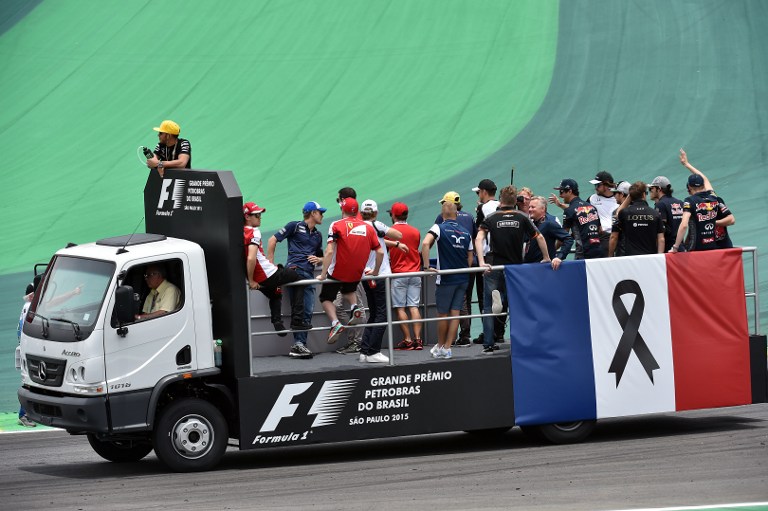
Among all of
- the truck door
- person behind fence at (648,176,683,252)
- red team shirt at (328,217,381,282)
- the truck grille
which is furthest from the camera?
person behind fence at (648,176,683,252)

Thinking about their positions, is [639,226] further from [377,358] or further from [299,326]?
[299,326]

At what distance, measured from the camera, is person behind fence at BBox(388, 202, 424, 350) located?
12859mm

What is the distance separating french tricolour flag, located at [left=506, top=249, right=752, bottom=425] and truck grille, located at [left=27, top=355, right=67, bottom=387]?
14.4 feet

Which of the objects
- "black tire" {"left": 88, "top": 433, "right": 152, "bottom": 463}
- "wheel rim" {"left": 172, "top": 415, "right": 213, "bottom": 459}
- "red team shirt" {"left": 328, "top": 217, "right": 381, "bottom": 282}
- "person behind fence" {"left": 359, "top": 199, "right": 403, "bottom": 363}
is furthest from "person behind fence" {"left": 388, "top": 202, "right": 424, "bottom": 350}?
"black tire" {"left": 88, "top": 433, "right": 152, "bottom": 463}

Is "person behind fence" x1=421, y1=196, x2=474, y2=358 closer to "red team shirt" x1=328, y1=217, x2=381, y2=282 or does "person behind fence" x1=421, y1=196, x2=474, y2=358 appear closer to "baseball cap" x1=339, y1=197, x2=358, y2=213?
"red team shirt" x1=328, y1=217, x2=381, y2=282

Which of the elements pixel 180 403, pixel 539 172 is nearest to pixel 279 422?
pixel 180 403

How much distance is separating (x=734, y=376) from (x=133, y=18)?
20.9 meters

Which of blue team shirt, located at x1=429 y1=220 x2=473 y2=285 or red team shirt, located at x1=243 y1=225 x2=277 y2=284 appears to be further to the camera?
blue team shirt, located at x1=429 y1=220 x2=473 y2=285

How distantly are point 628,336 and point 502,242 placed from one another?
1.61 m

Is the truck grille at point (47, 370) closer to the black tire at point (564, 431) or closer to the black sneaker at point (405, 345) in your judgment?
the black sneaker at point (405, 345)

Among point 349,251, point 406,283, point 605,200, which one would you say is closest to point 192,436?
point 349,251

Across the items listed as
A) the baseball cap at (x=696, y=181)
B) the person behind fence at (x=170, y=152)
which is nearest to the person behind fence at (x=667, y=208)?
the baseball cap at (x=696, y=181)

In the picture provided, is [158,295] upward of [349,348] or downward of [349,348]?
upward

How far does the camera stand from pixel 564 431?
12.3 metres
